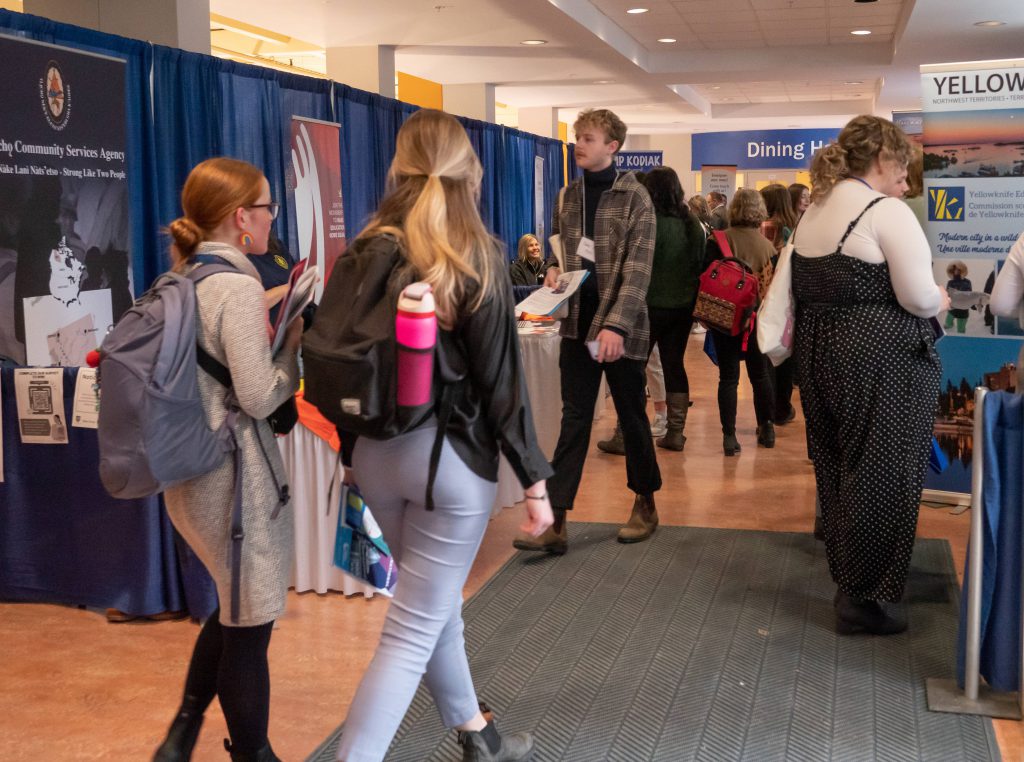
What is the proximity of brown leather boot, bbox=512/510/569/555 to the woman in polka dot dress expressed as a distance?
3.53ft

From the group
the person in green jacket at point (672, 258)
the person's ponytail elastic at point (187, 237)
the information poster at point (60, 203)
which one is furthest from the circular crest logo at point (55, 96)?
the person in green jacket at point (672, 258)

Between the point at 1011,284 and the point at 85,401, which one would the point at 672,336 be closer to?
the point at 1011,284

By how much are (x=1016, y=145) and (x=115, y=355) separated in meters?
3.72

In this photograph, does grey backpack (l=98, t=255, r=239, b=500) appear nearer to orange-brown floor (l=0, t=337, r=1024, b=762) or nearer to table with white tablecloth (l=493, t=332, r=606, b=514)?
orange-brown floor (l=0, t=337, r=1024, b=762)

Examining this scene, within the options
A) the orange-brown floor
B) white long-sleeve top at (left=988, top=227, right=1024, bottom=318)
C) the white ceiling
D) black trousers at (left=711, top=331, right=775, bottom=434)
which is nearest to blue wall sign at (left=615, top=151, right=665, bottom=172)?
the white ceiling

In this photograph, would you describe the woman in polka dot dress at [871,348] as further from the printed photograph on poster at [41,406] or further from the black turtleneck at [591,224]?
the printed photograph on poster at [41,406]

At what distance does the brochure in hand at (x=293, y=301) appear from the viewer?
199 cm

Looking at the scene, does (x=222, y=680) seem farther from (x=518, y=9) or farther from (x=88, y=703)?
(x=518, y=9)

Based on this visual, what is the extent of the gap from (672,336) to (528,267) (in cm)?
273

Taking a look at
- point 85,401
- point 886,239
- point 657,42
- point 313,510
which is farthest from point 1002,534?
point 657,42

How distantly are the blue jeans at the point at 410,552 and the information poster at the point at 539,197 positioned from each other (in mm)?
10659

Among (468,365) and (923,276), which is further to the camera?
(923,276)

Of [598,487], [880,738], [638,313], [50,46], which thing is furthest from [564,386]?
[50,46]

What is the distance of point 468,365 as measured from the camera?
6.12 ft
